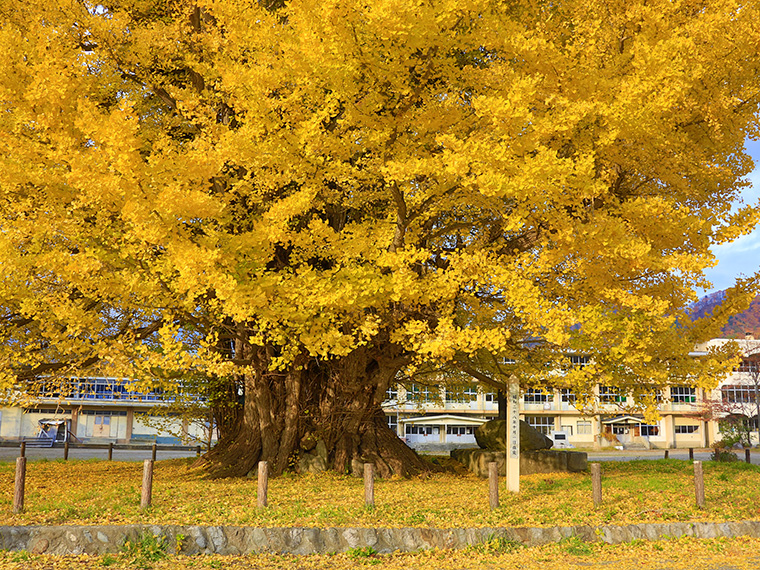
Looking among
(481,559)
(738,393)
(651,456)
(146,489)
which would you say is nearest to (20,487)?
(146,489)

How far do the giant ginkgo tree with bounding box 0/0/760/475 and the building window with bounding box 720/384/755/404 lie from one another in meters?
44.7

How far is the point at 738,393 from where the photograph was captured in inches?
2151

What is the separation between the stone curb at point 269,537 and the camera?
8.20 meters

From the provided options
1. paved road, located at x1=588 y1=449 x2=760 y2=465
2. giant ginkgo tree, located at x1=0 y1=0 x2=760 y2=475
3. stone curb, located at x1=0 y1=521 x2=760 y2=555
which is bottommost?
paved road, located at x1=588 y1=449 x2=760 y2=465

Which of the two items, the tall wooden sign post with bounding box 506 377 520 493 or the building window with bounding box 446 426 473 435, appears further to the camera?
the building window with bounding box 446 426 473 435

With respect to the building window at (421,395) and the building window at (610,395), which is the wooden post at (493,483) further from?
the building window at (421,395)

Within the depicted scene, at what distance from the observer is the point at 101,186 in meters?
9.75

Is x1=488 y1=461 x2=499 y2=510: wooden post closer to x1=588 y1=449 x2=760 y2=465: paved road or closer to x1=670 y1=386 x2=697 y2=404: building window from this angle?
x1=588 y1=449 x2=760 y2=465: paved road

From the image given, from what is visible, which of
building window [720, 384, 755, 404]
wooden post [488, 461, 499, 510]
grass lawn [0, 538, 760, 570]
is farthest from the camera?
building window [720, 384, 755, 404]

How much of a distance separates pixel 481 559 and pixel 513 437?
12.0 feet

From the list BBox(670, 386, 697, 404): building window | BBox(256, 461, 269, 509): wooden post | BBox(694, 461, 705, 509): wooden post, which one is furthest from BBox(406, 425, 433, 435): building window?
BBox(256, 461, 269, 509): wooden post

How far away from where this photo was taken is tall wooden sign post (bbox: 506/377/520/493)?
11695 mm

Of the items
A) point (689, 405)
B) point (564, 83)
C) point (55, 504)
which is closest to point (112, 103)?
point (55, 504)

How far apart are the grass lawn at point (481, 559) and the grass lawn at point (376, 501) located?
622mm
